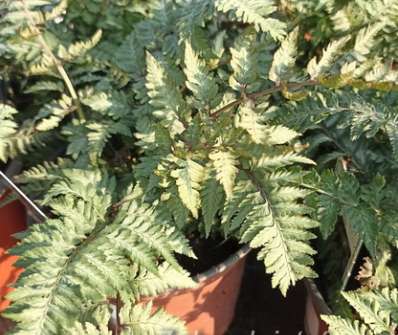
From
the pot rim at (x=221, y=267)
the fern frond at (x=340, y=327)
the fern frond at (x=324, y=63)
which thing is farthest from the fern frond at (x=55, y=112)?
the fern frond at (x=340, y=327)

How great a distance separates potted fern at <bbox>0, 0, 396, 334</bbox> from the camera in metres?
1.25

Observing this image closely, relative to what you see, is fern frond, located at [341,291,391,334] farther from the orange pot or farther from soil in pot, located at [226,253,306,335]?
the orange pot

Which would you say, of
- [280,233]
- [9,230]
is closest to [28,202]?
[9,230]

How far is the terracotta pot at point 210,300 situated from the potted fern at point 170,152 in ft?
0.12

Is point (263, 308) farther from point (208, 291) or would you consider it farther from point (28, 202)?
point (28, 202)

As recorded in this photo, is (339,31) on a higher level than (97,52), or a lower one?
lower

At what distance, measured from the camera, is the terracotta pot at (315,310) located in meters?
1.68

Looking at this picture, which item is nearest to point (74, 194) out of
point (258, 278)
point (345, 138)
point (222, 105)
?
point (222, 105)

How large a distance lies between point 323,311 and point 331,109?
57 cm

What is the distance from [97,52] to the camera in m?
1.67

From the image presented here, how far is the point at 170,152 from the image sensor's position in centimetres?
138

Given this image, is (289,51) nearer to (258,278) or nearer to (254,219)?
(254,219)

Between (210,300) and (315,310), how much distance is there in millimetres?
308

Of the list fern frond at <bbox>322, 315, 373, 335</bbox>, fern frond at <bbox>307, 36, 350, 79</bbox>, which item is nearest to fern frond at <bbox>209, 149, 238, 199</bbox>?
fern frond at <bbox>307, 36, 350, 79</bbox>
